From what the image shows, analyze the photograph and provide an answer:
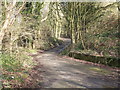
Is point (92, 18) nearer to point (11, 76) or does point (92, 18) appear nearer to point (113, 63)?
point (113, 63)

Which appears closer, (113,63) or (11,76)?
(11,76)

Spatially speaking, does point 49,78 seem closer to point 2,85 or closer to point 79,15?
point 2,85

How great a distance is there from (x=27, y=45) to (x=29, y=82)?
15.2 meters

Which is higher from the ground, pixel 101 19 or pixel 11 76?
pixel 101 19

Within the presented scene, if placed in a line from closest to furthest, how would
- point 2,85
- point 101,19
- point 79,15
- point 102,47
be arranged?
point 2,85 → point 102,47 → point 79,15 → point 101,19

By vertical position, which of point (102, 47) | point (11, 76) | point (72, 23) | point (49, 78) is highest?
point (72, 23)

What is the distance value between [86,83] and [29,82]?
10.00 ft

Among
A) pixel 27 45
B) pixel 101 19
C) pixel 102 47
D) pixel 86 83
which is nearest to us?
pixel 86 83

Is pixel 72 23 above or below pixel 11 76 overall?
above

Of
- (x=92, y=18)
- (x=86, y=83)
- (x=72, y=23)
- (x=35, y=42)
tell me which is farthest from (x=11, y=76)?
(x=35, y=42)

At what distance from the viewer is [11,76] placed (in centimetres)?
661

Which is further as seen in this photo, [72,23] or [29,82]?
[72,23]

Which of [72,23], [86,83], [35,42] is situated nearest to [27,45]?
[35,42]

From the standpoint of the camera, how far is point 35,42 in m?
21.7
